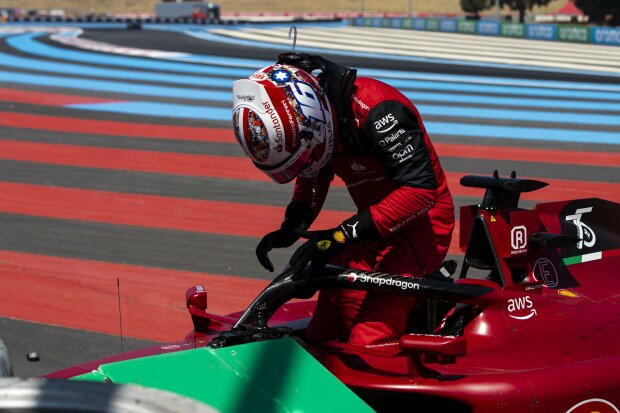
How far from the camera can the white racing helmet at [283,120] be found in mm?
3814

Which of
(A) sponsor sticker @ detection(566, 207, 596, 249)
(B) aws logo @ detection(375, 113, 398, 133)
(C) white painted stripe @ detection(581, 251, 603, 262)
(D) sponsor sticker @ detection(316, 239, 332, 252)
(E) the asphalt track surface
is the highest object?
(B) aws logo @ detection(375, 113, 398, 133)

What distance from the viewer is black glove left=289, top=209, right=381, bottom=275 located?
386 cm

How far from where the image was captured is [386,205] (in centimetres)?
393

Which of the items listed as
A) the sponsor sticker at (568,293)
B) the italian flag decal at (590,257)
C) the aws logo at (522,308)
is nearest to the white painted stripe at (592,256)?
the italian flag decal at (590,257)

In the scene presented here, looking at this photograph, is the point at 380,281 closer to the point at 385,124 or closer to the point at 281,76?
the point at 385,124

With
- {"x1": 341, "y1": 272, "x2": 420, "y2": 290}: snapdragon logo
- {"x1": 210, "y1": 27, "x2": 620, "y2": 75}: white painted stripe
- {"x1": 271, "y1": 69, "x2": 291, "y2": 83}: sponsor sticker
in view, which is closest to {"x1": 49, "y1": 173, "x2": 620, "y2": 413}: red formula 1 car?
{"x1": 341, "y1": 272, "x2": 420, "y2": 290}: snapdragon logo

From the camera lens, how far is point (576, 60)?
2703 cm

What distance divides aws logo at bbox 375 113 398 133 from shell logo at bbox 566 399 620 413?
1.30 m

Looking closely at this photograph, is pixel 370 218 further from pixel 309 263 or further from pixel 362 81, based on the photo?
pixel 362 81

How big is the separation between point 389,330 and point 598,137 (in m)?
11.7

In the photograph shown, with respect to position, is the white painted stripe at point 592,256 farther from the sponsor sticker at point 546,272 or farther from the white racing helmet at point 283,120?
the white racing helmet at point 283,120

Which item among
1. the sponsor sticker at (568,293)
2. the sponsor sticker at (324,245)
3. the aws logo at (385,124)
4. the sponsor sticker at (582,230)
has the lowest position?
the sponsor sticker at (568,293)

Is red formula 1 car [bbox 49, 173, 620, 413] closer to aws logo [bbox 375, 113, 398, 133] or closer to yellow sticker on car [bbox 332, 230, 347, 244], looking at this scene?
yellow sticker on car [bbox 332, 230, 347, 244]

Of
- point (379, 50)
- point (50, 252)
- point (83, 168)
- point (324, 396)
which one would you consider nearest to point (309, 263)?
point (324, 396)
